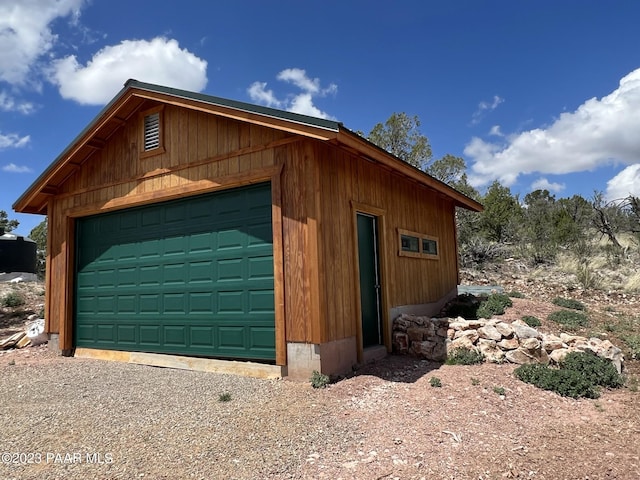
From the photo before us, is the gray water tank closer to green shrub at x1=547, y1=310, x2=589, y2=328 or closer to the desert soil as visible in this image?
the desert soil

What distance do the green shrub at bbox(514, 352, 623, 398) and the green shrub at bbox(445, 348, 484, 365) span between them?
605 millimetres

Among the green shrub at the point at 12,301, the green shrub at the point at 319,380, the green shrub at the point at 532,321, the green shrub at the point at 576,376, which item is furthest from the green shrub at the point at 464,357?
the green shrub at the point at 12,301

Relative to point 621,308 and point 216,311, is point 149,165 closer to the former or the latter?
point 216,311

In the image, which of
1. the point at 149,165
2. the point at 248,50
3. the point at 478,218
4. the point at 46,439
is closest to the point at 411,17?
the point at 248,50

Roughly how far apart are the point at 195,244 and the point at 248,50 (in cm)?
542

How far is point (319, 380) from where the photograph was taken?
550cm

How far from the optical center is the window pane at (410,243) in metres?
8.29

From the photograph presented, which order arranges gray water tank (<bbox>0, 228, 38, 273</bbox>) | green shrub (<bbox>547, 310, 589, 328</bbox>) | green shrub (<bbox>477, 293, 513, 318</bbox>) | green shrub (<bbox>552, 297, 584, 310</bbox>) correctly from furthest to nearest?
gray water tank (<bbox>0, 228, 38, 273</bbox>)
green shrub (<bbox>552, 297, 584, 310</bbox>)
green shrub (<bbox>477, 293, 513, 318</bbox>)
green shrub (<bbox>547, 310, 589, 328</bbox>)

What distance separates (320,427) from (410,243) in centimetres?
503

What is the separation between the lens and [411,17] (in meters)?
10.4

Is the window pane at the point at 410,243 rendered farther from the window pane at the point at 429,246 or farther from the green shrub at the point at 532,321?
the green shrub at the point at 532,321

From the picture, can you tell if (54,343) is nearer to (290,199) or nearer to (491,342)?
(290,199)

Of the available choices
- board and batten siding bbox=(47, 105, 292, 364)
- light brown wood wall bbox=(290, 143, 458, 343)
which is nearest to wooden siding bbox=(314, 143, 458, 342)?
light brown wood wall bbox=(290, 143, 458, 343)

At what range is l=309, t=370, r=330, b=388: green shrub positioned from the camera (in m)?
5.47
